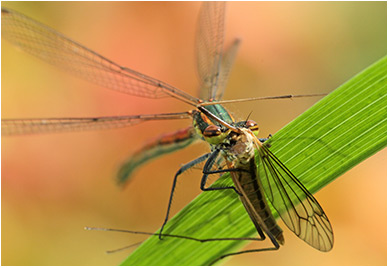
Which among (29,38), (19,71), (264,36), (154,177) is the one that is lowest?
(154,177)

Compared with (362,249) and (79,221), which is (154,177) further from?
(362,249)

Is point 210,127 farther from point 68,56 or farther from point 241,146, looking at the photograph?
point 68,56

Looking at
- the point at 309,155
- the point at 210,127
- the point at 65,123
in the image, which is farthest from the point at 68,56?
the point at 309,155

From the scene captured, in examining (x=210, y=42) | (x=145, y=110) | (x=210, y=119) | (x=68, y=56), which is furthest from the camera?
(x=145, y=110)

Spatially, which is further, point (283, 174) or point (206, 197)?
point (206, 197)

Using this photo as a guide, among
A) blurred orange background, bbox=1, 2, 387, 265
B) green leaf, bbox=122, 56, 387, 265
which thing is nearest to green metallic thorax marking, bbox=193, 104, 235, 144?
green leaf, bbox=122, 56, 387, 265

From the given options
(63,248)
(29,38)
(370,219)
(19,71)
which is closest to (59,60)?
(29,38)
